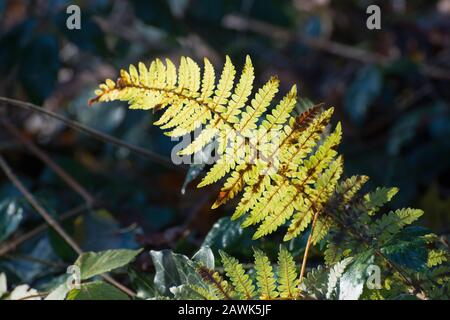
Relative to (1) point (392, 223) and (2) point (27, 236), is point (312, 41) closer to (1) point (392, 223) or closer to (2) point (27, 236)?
(2) point (27, 236)

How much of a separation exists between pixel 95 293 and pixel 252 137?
0.30 m

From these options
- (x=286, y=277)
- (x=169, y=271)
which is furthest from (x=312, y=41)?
(x=286, y=277)

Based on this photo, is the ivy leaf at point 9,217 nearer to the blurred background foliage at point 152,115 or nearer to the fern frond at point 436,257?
the blurred background foliage at point 152,115

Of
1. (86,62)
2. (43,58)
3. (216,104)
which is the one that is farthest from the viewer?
(86,62)

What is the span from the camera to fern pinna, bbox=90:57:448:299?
79 cm

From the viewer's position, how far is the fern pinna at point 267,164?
0.79 metres

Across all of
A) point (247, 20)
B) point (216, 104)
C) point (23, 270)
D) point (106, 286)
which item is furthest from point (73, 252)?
point (247, 20)

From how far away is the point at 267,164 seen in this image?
814mm

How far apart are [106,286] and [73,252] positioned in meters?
0.31

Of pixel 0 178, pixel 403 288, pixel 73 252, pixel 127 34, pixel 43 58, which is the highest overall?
pixel 127 34

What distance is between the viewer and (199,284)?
881mm

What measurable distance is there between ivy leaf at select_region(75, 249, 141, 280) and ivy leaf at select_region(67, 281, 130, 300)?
0.02 meters

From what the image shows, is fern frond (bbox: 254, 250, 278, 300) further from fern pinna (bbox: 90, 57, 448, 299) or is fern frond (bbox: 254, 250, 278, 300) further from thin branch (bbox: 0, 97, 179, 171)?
thin branch (bbox: 0, 97, 179, 171)

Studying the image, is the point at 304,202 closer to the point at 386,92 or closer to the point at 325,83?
the point at 386,92
